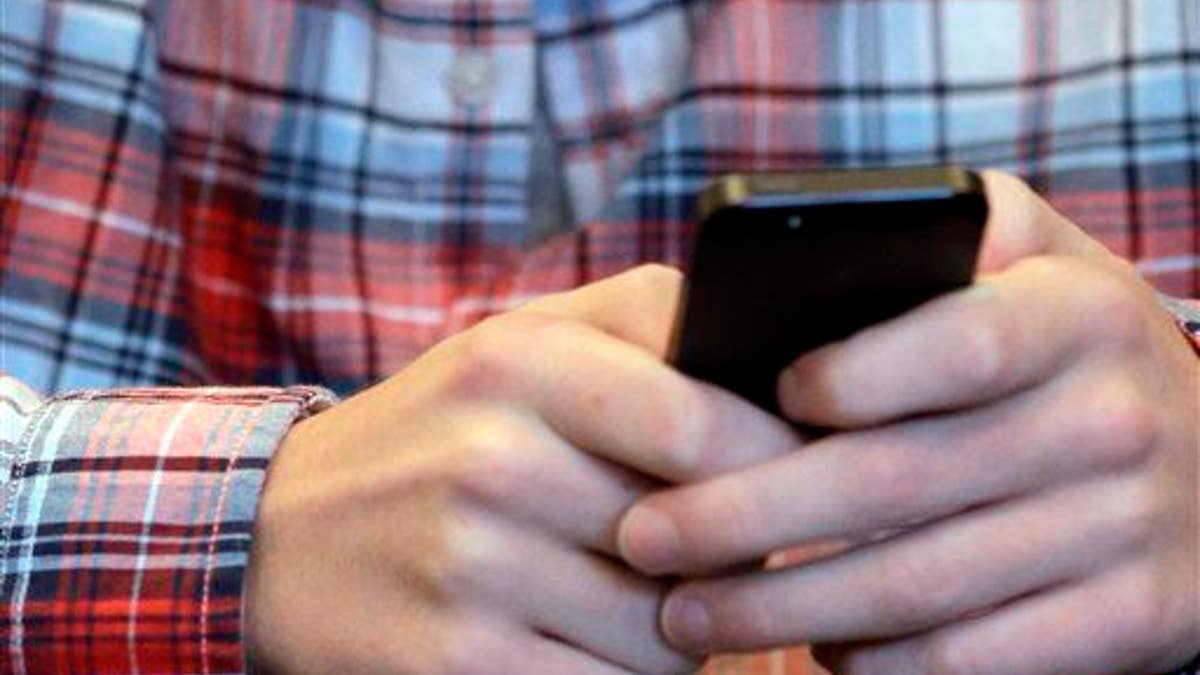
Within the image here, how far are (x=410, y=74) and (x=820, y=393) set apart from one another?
46 cm

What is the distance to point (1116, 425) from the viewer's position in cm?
45

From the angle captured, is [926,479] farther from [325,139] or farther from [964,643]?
[325,139]

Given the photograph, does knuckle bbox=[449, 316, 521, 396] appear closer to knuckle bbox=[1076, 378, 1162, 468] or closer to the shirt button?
knuckle bbox=[1076, 378, 1162, 468]

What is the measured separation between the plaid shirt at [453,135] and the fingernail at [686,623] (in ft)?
1.19

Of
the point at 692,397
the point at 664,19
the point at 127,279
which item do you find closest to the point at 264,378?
the point at 127,279

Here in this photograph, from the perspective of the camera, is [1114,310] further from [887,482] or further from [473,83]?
[473,83]

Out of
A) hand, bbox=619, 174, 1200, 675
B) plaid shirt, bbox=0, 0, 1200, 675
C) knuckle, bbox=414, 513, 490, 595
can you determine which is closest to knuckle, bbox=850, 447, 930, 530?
hand, bbox=619, 174, 1200, 675

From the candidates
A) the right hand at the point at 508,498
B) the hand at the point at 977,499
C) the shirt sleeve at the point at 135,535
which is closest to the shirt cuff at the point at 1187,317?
the hand at the point at 977,499

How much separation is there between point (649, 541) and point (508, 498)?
4cm

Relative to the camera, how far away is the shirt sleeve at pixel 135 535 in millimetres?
517

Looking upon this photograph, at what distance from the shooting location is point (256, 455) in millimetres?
528

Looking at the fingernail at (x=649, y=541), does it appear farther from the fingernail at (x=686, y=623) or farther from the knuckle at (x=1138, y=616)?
the knuckle at (x=1138, y=616)

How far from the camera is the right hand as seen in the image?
0.44 meters

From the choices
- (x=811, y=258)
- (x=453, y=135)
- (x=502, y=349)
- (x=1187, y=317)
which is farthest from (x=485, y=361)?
(x=453, y=135)
